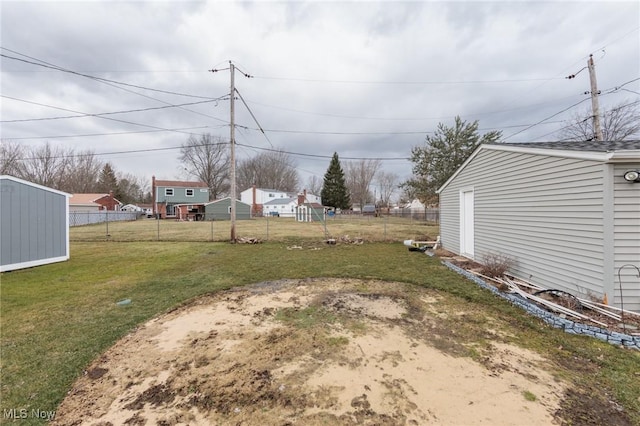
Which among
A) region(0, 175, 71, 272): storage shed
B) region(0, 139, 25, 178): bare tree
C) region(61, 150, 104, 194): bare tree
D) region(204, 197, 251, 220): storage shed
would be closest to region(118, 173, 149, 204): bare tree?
region(61, 150, 104, 194): bare tree

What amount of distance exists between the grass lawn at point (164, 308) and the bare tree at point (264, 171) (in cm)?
4247

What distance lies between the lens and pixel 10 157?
91.2 ft

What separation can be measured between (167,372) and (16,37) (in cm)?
1085

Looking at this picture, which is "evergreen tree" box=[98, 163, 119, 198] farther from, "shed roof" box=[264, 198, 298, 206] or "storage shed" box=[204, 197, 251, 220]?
"shed roof" box=[264, 198, 298, 206]

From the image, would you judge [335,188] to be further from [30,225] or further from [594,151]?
[594,151]

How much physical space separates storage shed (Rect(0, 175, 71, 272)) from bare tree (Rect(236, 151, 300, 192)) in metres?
42.7

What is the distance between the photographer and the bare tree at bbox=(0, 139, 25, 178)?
27109 mm

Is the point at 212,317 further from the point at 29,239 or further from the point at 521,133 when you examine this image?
the point at 521,133

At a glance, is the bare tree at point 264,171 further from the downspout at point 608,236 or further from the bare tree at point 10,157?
the downspout at point 608,236

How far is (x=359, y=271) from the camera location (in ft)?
22.5

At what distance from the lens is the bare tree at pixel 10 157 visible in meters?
27.1

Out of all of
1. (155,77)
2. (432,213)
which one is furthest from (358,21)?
(432,213)

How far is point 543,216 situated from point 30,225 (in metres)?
13.0
